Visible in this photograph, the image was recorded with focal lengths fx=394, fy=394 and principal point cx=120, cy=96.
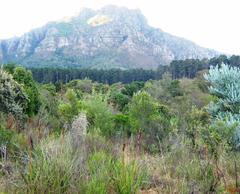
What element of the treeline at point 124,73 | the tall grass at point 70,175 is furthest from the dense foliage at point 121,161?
the treeline at point 124,73

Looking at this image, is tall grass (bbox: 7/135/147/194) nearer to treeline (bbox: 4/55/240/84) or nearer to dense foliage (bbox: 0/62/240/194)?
dense foliage (bbox: 0/62/240/194)

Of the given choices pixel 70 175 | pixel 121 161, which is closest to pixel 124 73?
pixel 121 161

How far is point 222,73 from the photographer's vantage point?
9367 millimetres

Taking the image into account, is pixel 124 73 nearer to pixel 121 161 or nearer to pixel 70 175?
pixel 121 161

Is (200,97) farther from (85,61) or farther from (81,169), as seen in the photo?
(85,61)

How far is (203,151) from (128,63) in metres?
189

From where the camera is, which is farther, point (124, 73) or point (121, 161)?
point (124, 73)

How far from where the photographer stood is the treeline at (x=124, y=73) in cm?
7994

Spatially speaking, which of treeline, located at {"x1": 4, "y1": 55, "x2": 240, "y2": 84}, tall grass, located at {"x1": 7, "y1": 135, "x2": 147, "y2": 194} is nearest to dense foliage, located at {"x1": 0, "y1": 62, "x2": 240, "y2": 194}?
tall grass, located at {"x1": 7, "y1": 135, "x2": 147, "y2": 194}

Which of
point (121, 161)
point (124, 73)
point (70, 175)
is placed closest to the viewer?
point (70, 175)

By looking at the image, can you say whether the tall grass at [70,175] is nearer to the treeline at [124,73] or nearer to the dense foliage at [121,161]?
the dense foliage at [121,161]

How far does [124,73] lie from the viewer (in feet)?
316

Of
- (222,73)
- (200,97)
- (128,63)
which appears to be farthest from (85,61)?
(222,73)

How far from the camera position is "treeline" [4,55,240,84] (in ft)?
262
